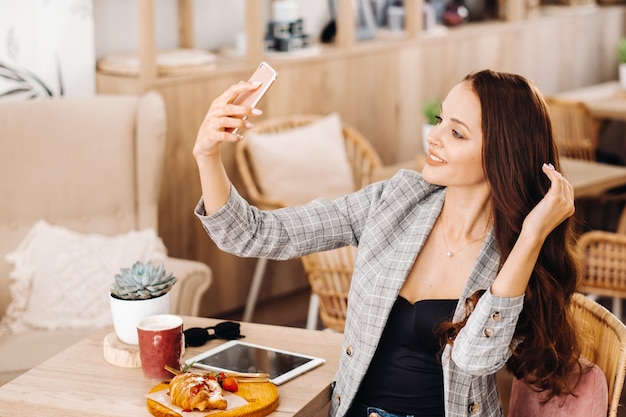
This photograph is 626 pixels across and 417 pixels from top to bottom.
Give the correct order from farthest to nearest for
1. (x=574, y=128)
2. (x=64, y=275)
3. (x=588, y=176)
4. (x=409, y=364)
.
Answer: (x=574, y=128) → (x=588, y=176) → (x=64, y=275) → (x=409, y=364)

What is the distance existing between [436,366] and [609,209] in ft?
11.8

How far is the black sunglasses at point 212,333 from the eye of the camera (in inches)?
80.5

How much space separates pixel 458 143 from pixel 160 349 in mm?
670

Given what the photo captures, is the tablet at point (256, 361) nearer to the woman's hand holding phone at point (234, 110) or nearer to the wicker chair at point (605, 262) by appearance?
the woman's hand holding phone at point (234, 110)

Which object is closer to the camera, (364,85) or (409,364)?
(409,364)

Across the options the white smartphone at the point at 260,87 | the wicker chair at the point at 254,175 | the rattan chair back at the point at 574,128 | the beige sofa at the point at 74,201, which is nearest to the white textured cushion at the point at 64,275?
the beige sofa at the point at 74,201

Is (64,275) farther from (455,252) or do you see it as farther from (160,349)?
(455,252)

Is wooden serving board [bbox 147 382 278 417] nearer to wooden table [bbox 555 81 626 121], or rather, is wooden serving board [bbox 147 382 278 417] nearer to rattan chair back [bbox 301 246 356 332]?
rattan chair back [bbox 301 246 356 332]

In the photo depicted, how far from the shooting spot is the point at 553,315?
5.91 ft

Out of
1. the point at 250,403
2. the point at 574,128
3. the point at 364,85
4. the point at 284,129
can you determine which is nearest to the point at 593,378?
the point at 250,403

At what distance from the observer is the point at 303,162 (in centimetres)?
393

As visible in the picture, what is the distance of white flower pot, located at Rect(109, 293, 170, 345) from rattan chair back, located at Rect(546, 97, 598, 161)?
314cm

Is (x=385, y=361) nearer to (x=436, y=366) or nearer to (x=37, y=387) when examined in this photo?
(x=436, y=366)

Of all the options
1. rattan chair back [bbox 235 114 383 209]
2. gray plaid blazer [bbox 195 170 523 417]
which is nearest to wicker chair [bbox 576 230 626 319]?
rattan chair back [bbox 235 114 383 209]
